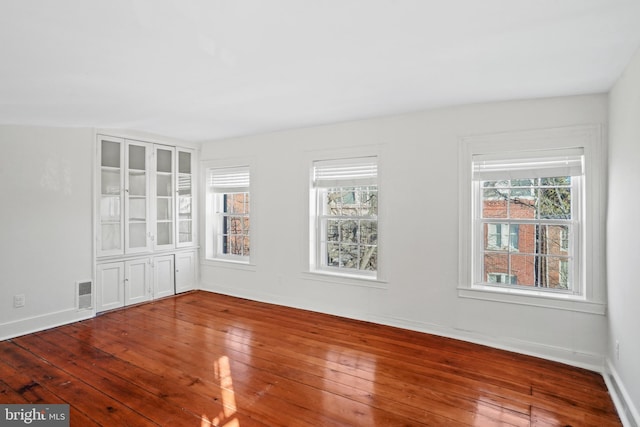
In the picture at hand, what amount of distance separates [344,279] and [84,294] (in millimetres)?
3218

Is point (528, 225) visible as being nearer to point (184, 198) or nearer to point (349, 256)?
point (349, 256)

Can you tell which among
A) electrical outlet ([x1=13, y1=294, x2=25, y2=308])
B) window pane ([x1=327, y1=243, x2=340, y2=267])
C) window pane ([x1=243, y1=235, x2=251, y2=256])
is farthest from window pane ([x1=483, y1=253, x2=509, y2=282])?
electrical outlet ([x1=13, y1=294, x2=25, y2=308])

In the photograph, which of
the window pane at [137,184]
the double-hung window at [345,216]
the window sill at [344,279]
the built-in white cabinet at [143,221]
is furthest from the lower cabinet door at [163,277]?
the double-hung window at [345,216]

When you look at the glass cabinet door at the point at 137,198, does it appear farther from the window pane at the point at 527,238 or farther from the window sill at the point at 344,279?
the window pane at the point at 527,238

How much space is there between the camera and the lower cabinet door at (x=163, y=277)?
5.09m

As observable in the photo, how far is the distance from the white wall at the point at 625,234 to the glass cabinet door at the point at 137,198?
5.25 m

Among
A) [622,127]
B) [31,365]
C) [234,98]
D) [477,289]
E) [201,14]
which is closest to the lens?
[201,14]

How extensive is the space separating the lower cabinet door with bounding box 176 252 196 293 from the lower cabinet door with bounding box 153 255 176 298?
0.33 ft

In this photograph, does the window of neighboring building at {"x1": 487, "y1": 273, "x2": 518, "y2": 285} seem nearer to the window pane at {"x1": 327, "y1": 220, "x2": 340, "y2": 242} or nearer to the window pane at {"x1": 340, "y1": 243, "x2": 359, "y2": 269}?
the window pane at {"x1": 340, "y1": 243, "x2": 359, "y2": 269}

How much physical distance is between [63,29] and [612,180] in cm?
394

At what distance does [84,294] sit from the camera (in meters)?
4.29

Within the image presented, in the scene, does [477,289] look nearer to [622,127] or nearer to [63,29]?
[622,127]

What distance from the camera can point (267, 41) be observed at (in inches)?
83.7

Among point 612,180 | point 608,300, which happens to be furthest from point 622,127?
point 608,300
